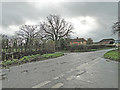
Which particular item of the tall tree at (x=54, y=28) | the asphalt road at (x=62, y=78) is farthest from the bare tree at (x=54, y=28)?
the asphalt road at (x=62, y=78)

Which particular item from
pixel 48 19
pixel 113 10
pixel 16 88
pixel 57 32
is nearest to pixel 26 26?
pixel 48 19

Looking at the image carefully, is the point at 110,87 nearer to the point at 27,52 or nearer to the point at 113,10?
the point at 27,52

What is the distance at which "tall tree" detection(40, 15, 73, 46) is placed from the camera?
3331cm

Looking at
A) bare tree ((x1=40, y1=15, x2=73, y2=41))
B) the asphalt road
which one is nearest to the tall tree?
bare tree ((x1=40, y1=15, x2=73, y2=41))

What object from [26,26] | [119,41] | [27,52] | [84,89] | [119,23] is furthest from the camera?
[26,26]

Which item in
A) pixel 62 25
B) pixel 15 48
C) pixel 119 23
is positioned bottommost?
pixel 15 48

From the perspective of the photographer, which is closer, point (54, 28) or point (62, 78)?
point (62, 78)

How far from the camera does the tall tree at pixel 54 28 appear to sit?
3331 cm

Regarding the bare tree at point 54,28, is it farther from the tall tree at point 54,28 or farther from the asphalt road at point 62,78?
the asphalt road at point 62,78

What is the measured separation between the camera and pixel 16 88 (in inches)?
120

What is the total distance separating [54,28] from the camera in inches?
1329

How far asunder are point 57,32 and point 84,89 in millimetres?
31919

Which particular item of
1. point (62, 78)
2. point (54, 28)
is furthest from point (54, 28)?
point (62, 78)

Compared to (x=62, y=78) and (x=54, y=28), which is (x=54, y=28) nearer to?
→ (x=54, y=28)
